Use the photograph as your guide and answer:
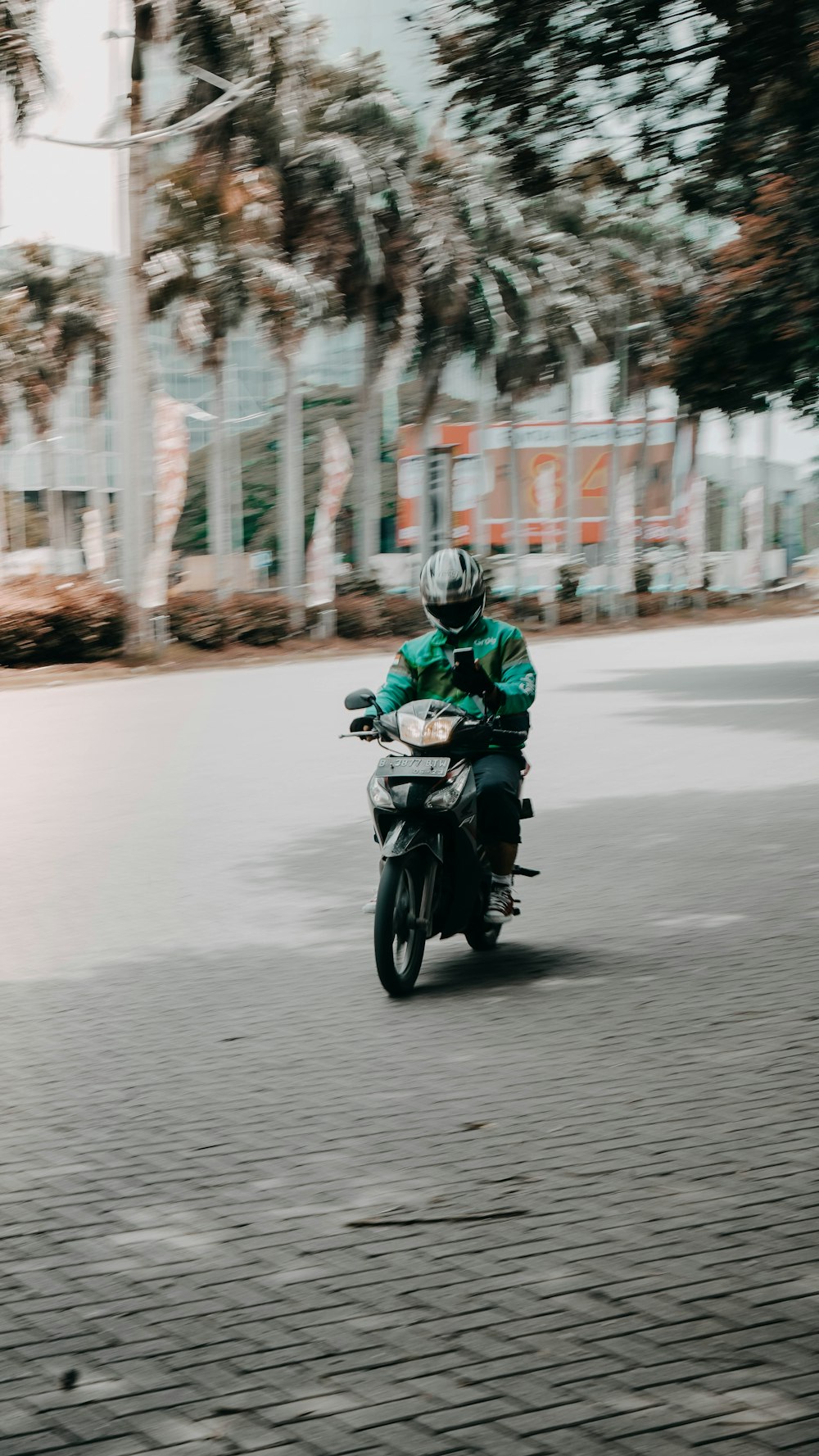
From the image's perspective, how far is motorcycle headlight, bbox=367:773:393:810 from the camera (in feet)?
22.6

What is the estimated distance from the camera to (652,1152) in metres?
4.76

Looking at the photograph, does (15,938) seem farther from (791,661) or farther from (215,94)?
(215,94)

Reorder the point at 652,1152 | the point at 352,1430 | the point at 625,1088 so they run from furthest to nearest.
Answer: the point at 625,1088
the point at 652,1152
the point at 352,1430

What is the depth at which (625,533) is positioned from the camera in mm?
50594

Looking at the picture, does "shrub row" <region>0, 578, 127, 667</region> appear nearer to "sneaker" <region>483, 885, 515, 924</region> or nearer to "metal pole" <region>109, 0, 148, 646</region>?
"metal pole" <region>109, 0, 148, 646</region>

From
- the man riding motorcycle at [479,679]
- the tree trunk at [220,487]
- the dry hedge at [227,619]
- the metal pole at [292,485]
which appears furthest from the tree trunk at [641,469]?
the man riding motorcycle at [479,679]

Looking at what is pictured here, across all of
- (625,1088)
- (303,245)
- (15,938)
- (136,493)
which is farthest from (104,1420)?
(303,245)

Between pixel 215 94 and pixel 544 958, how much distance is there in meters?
28.4

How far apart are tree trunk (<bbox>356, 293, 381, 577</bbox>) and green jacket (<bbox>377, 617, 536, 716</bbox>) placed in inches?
1413

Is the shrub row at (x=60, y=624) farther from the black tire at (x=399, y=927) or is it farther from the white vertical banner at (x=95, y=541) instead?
the black tire at (x=399, y=927)

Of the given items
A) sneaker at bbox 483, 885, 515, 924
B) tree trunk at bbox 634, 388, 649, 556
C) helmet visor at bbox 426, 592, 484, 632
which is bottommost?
sneaker at bbox 483, 885, 515, 924

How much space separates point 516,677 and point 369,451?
3895cm

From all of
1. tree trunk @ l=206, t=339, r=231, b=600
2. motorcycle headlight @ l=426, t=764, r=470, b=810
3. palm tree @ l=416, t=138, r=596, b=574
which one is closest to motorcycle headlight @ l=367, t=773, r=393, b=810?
motorcycle headlight @ l=426, t=764, r=470, b=810

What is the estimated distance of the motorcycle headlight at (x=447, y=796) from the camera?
6855 millimetres
